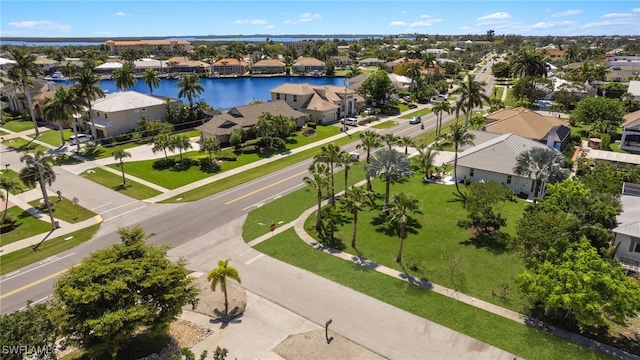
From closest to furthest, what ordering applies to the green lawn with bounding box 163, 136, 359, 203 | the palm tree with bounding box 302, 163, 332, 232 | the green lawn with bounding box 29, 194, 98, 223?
the palm tree with bounding box 302, 163, 332, 232 → the green lawn with bounding box 29, 194, 98, 223 → the green lawn with bounding box 163, 136, 359, 203

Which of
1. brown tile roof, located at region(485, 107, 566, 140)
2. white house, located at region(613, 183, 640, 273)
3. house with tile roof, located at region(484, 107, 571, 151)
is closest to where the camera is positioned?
white house, located at region(613, 183, 640, 273)

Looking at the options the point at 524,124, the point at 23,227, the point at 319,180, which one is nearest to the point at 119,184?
the point at 23,227

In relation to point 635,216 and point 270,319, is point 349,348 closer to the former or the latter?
point 270,319

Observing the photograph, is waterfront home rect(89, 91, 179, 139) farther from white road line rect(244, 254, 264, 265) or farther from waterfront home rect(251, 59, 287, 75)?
waterfront home rect(251, 59, 287, 75)

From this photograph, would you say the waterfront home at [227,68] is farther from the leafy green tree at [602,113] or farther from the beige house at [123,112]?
the leafy green tree at [602,113]

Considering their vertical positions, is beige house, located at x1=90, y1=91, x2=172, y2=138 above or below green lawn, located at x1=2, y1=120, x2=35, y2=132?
above

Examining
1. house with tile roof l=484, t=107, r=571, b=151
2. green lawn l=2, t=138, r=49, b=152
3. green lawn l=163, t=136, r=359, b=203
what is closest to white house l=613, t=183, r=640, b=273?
→ house with tile roof l=484, t=107, r=571, b=151

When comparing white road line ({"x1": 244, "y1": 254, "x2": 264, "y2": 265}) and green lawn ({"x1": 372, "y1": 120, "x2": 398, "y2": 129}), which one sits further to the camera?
green lawn ({"x1": 372, "y1": 120, "x2": 398, "y2": 129})

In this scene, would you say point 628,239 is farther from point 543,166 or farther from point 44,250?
point 44,250

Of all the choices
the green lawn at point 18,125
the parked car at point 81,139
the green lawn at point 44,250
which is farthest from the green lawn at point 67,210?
the green lawn at point 18,125
